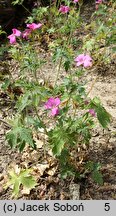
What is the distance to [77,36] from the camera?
15.7 ft

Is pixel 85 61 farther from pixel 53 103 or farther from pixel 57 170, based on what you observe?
pixel 57 170

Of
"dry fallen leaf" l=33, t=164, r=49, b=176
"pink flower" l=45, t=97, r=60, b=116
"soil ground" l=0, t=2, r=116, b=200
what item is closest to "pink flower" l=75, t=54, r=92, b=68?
"pink flower" l=45, t=97, r=60, b=116

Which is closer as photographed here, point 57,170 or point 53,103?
point 53,103

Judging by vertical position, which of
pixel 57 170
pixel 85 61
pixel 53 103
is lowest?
pixel 57 170

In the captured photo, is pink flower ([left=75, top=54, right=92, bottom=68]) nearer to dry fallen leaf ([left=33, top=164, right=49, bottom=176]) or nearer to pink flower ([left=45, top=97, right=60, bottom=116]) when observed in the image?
pink flower ([left=45, top=97, right=60, bottom=116])

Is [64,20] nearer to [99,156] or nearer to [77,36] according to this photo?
[77,36]

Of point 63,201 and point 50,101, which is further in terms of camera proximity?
point 63,201

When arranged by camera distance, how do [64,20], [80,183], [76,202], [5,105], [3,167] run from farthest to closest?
[64,20], [5,105], [3,167], [80,183], [76,202]

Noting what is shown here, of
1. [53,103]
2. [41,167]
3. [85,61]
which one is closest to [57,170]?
[41,167]

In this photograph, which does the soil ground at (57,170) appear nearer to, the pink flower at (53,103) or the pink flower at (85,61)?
the pink flower at (53,103)

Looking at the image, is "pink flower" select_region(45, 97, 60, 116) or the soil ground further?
the soil ground

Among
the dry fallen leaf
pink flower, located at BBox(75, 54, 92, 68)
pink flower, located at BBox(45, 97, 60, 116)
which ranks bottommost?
the dry fallen leaf

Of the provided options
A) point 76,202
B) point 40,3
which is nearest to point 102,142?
point 76,202

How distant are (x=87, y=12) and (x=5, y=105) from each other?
224 cm
